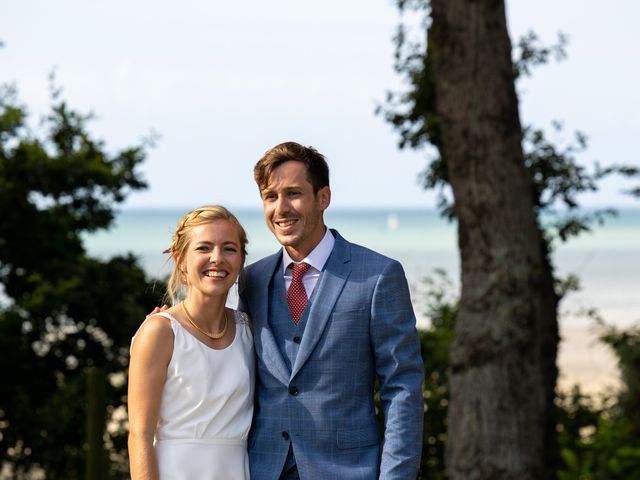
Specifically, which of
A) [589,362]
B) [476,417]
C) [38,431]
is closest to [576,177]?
[476,417]

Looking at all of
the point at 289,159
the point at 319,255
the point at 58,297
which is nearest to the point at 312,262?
the point at 319,255

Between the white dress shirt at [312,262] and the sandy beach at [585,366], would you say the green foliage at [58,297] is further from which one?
the sandy beach at [585,366]

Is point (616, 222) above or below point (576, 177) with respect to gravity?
above

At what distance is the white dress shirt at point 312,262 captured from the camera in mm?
3945

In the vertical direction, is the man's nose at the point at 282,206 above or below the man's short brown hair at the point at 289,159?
below

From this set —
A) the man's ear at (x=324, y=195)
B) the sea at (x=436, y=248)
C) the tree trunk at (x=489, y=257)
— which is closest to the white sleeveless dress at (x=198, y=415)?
the man's ear at (x=324, y=195)

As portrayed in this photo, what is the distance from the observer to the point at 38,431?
974 cm

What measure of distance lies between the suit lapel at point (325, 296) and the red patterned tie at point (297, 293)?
0.06 meters

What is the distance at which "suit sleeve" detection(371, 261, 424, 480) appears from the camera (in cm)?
374

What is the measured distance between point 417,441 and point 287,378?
0.49m

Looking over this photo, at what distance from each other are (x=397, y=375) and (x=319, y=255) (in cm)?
51

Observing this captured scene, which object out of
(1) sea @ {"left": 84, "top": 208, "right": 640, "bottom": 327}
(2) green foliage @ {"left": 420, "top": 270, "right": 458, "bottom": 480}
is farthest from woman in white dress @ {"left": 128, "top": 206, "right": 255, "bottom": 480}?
(1) sea @ {"left": 84, "top": 208, "right": 640, "bottom": 327}

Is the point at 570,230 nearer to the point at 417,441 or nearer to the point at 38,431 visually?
the point at 38,431

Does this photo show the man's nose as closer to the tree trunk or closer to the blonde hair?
the blonde hair
